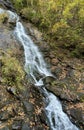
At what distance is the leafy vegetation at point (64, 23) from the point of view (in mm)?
15125

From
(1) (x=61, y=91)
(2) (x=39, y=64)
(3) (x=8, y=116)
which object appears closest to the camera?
(3) (x=8, y=116)

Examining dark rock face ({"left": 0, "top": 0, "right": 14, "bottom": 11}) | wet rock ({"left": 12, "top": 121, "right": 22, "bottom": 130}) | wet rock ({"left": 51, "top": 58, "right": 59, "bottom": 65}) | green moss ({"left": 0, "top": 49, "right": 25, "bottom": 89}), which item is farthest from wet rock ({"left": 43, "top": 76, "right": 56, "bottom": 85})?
dark rock face ({"left": 0, "top": 0, "right": 14, "bottom": 11})

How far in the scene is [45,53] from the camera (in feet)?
48.9

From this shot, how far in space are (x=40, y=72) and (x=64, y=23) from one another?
4332 mm

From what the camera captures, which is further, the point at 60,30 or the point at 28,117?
the point at 60,30

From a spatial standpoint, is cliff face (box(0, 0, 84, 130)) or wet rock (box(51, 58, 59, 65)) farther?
wet rock (box(51, 58, 59, 65))

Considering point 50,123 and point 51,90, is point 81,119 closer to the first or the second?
point 50,123

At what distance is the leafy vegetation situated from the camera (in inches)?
595

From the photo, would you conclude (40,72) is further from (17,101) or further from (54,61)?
(17,101)

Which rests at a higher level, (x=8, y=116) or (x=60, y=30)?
(x=60, y=30)

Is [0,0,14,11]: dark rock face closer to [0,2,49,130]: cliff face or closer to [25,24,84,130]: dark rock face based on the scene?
[25,24,84,130]: dark rock face

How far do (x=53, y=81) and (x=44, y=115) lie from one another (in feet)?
9.03

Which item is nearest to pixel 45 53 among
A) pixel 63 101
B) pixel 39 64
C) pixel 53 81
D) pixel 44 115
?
pixel 39 64

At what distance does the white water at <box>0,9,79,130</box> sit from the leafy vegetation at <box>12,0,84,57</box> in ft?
5.67
